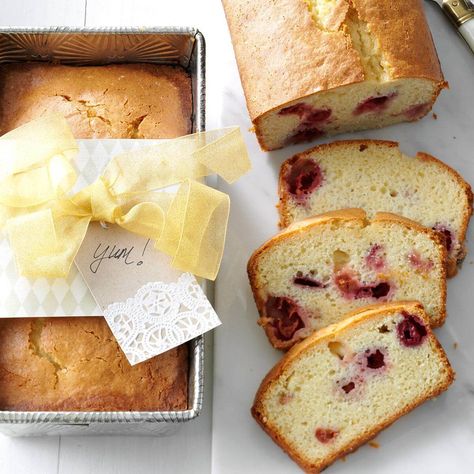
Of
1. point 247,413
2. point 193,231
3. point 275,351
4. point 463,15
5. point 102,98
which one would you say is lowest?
point 247,413

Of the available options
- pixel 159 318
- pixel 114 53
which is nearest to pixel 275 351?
pixel 159 318

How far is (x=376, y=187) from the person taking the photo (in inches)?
96.8

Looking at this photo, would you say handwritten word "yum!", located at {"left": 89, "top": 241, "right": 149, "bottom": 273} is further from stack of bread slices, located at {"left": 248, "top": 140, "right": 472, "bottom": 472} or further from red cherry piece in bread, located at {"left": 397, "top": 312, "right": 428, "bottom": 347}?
red cherry piece in bread, located at {"left": 397, "top": 312, "right": 428, "bottom": 347}

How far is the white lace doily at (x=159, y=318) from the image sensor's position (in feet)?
6.44

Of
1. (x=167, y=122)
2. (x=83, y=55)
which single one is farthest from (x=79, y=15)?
(x=167, y=122)

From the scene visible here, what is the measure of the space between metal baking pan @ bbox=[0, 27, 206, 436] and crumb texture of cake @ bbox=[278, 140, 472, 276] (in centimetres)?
44

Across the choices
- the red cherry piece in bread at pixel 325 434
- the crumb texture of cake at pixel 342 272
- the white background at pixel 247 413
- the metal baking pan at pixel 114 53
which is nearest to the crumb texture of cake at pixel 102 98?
the metal baking pan at pixel 114 53

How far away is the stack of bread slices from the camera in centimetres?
226

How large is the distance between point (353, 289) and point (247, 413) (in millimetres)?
480

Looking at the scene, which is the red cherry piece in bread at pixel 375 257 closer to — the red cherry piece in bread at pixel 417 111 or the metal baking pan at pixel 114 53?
the red cherry piece in bread at pixel 417 111

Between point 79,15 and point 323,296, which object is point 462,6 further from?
point 79,15

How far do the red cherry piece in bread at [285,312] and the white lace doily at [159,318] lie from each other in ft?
1.23

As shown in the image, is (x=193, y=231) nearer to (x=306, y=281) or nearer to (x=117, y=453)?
(x=306, y=281)

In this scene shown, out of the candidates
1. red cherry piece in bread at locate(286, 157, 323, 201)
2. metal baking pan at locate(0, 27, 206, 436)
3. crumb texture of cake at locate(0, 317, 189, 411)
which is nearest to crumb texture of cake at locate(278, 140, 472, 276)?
red cherry piece in bread at locate(286, 157, 323, 201)
